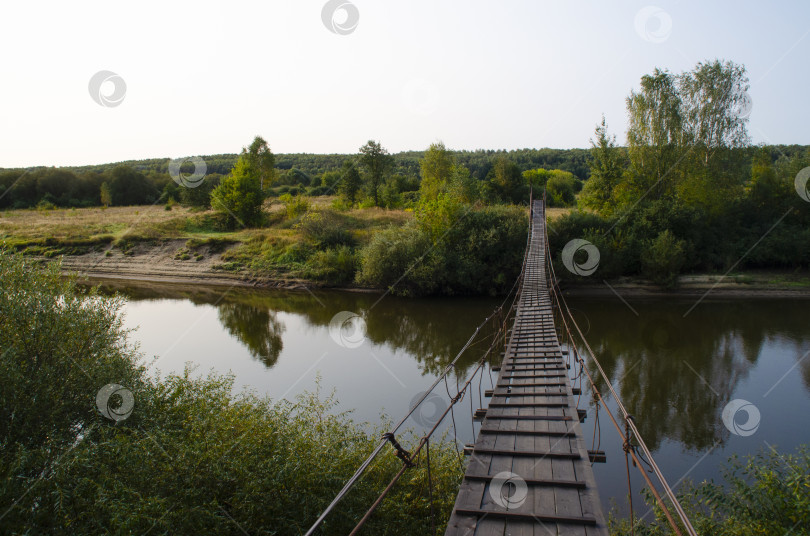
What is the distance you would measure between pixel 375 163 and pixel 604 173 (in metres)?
16.8

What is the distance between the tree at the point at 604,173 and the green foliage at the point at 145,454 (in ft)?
69.2

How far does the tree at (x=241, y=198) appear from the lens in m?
31.7

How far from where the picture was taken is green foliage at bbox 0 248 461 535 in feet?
13.7

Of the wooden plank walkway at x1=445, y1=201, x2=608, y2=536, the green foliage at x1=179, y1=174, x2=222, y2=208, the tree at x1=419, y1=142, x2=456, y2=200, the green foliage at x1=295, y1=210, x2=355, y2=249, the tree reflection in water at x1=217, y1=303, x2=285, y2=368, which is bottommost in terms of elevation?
the tree reflection in water at x1=217, y1=303, x2=285, y2=368

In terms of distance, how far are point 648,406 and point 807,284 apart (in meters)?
17.6

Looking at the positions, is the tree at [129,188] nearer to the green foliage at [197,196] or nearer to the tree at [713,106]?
the green foliage at [197,196]

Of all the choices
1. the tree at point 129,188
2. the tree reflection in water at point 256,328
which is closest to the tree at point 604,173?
the tree reflection in water at point 256,328

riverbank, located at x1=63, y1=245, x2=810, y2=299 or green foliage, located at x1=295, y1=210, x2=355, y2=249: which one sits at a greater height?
green foliage, located at x1=295, y1=210, x2=355, y2=249

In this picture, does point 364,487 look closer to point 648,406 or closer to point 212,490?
point 212,490

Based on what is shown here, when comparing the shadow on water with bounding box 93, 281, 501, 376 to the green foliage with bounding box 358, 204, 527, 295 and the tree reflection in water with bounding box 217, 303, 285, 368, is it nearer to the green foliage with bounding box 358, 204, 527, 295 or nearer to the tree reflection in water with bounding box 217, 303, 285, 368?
the tree reflection in water with bounding box 217, 303, 285, 368

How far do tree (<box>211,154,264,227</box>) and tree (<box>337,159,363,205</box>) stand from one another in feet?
21.1

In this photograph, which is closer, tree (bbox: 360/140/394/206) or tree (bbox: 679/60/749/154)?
tree (bbox: 679/60/749/154)

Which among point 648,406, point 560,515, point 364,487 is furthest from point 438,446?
point 648,406

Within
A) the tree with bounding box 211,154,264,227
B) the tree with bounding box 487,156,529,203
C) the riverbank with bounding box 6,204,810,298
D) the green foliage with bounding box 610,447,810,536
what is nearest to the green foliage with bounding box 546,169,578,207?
the tree with bounding box 487,156,529,203
